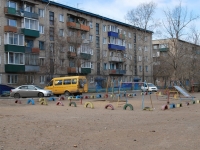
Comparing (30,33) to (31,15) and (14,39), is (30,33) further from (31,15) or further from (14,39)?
(14,39)

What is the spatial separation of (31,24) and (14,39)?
4001 millimetres

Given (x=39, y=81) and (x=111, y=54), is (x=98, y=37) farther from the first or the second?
(x=39, y=81)

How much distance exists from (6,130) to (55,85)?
2317 centimetres

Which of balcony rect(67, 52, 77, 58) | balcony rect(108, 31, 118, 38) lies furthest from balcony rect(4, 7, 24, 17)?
balcony rect(108, 31, 118, 38)

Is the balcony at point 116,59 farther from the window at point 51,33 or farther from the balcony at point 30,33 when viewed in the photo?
the balcony at point 30,33

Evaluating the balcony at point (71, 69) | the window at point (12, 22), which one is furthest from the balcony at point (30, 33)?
the balcony at point (71, 69)

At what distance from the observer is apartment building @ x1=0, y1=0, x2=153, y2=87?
131 feet

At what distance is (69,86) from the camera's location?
30.9 m

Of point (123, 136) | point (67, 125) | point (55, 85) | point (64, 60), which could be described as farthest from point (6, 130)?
point (64, 60)

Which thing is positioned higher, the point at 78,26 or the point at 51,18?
the point at 51,18

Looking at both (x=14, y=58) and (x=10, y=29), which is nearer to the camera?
(x=10, y=29)

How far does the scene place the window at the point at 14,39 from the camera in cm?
3928

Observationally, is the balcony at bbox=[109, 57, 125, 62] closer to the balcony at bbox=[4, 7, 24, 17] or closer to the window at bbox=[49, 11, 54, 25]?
the window at bbox=[49, 11, 54, 25]

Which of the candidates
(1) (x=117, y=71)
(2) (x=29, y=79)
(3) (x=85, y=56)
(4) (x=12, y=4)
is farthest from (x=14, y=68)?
(1) (x=117, y=71)
